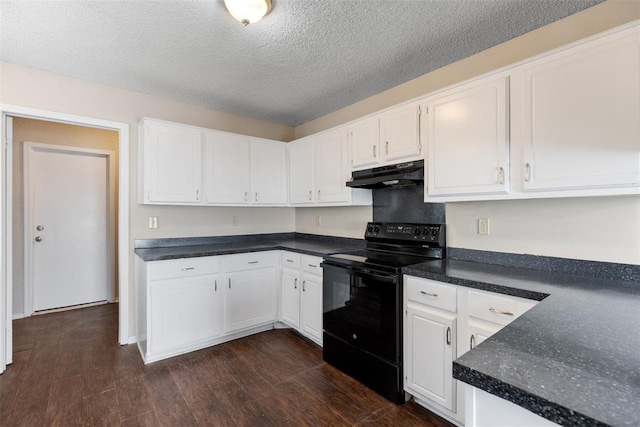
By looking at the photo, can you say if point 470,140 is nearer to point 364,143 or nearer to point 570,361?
point 364,143

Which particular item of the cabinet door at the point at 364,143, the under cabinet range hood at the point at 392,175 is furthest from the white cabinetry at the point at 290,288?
the cabinet door at the point at 364,143

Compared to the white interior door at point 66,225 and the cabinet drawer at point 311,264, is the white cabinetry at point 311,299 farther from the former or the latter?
the white interior door at point 66,225

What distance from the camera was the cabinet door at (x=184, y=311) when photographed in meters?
2.53

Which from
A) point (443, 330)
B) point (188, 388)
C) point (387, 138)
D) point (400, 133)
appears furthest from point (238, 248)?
point (443, 330)

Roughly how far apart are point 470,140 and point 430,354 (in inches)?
55.1

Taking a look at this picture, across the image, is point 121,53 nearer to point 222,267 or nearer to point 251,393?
point 222,267

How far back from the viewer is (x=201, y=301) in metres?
2.75

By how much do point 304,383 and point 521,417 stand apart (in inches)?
75.0

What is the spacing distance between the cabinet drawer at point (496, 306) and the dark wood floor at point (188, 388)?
2.52ft

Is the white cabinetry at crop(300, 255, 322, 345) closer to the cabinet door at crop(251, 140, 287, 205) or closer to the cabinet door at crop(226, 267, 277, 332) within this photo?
the cabinet door at crop(226, 267, 277, 332)

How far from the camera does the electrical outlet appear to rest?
2.16 m

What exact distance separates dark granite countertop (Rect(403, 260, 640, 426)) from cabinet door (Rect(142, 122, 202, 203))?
286 centimetres

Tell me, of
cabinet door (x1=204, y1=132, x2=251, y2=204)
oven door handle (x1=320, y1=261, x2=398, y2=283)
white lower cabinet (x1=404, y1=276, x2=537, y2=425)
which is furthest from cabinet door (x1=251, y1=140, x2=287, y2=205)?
white lower cabinet (x1=404, y1=276, x2=537, y2=425)

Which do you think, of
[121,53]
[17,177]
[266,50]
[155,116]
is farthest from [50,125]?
[266,50]
